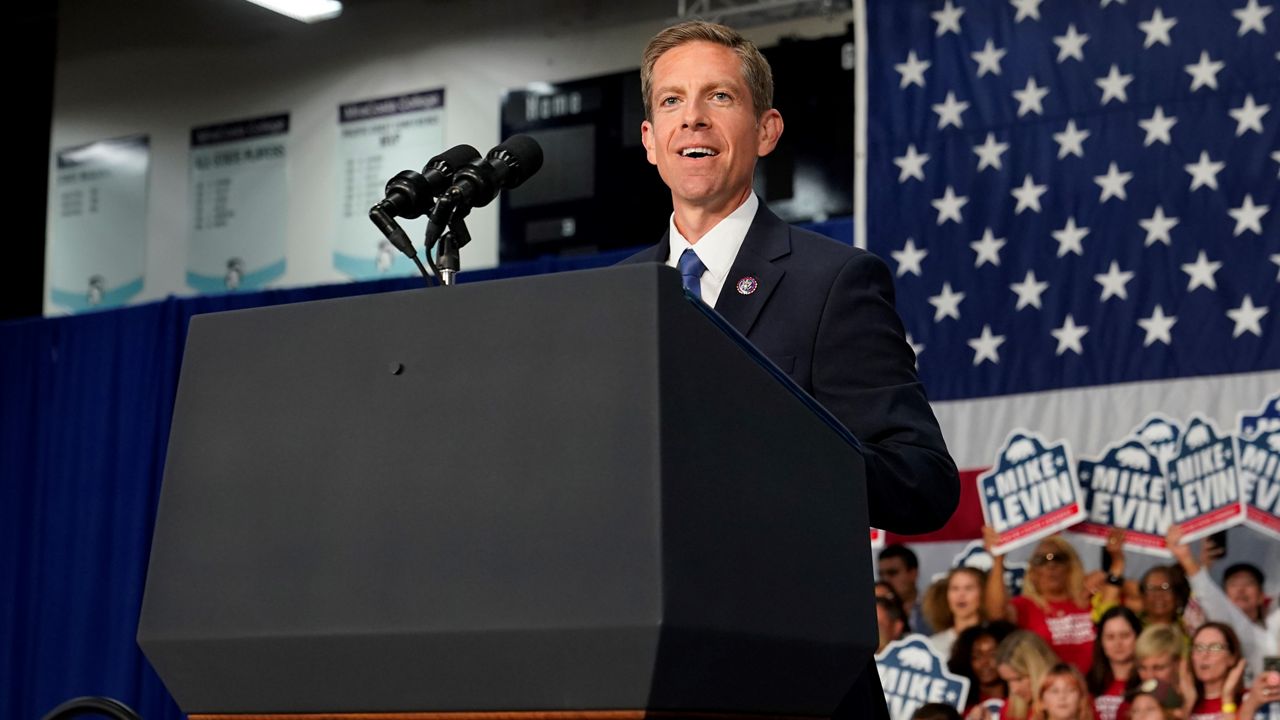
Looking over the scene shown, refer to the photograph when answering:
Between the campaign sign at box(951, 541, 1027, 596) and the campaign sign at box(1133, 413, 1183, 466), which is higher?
the campaign sign at box(1133, 413, 1183, 466)

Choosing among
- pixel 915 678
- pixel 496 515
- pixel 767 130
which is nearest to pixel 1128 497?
pixel 915 678

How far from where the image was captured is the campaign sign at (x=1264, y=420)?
432 centimetres

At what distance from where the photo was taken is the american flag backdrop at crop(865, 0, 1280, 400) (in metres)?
4.49

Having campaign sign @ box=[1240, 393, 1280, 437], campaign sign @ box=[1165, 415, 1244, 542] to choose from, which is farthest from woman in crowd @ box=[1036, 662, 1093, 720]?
campaign sign @ box=[1240, 393, 1280, 437]

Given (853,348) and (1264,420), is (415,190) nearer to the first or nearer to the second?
(853,348)

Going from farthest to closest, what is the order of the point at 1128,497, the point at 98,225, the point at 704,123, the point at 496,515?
the point at 98,225
the point at 1128,497
the point at 704,123
the point at 496,515

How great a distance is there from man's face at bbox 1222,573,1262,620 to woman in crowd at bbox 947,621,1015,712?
61cm

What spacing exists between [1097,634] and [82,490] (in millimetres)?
4428

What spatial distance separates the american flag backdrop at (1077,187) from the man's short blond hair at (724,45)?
10.4 ft

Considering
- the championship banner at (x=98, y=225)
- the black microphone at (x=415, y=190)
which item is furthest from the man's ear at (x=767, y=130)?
the championship banner at (x=98, y=225)

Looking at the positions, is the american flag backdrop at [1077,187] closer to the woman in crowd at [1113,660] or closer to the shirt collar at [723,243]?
the woman in crowd at [1113,660]

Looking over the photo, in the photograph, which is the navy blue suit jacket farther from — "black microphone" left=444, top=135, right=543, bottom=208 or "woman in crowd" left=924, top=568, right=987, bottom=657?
"woman in crowd" left=924, top=568, right=987, bottom=657

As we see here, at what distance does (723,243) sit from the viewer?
1620 millimetres

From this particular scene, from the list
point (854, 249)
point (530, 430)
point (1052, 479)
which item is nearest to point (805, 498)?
point (530, 430)
